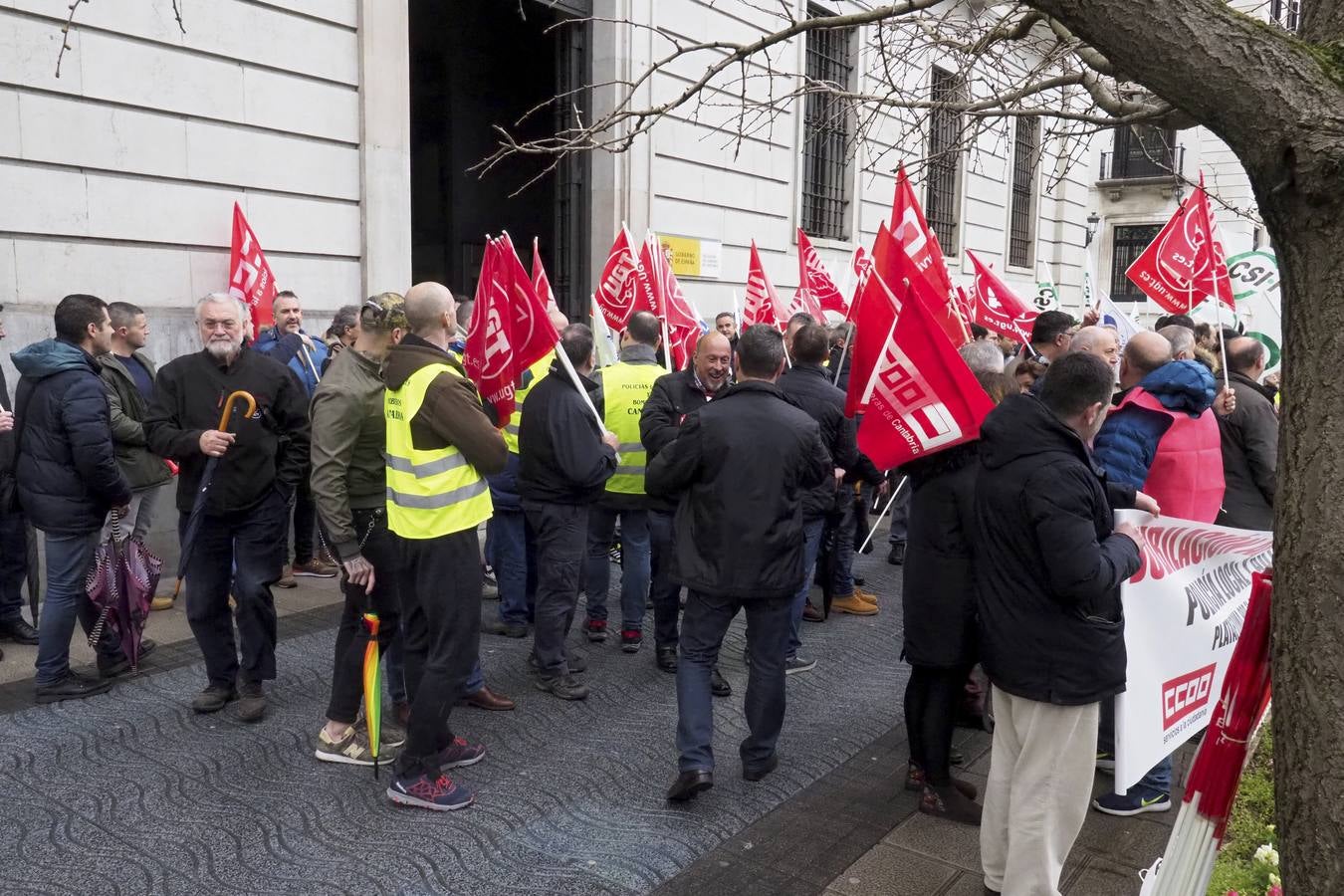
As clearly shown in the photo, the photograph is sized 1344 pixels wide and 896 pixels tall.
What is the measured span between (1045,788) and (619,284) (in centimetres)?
617

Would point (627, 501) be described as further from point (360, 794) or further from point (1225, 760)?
point (1225, 760)

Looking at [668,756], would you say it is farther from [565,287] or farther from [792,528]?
[565,287]

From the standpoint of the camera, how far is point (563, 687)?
5.61 metres

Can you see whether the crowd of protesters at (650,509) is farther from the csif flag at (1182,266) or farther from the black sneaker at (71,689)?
the csif flag at (1182,266)

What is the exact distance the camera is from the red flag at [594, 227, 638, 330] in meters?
8.80

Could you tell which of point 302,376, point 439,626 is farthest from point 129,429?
point 439,626

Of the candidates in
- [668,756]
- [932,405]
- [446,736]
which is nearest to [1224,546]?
[932,405]

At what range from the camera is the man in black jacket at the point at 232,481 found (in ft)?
17.0

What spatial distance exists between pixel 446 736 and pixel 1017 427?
253 cm

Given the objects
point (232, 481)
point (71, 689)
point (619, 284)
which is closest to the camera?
point (232, 481)

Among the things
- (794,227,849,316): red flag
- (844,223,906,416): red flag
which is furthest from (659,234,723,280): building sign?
(844,223,906,416): red flag

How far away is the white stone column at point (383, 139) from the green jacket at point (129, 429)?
377 cm

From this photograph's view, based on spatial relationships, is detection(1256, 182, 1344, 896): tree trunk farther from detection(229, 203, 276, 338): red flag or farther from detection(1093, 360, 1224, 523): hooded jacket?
detection(229, 203, 276, 338): red flag

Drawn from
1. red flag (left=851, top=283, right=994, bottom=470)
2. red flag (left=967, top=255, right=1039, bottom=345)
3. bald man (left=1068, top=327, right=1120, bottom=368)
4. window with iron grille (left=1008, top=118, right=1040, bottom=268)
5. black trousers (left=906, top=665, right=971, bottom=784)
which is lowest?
black trousers (left=906, top=665, right=971, bottom=784)
